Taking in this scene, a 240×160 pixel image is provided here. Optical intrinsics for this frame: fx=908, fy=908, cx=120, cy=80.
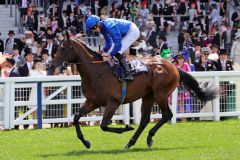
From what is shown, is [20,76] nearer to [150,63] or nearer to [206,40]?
[150,63]

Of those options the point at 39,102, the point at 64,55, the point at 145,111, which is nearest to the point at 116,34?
the point at 64,55

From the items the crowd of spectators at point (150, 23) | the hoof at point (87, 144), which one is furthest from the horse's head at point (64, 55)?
the crowd of spectators at point (150, 23)

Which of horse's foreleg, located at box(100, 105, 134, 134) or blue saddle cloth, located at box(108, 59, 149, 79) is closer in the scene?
horse's foreleg, located at box(100, 105, 134, 134)

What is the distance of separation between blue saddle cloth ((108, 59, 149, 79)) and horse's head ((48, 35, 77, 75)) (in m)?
0.63

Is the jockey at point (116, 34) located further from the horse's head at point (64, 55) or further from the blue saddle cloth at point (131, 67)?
the horse's head at point (64, 55)

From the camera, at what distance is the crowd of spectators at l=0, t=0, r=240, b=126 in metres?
26.2

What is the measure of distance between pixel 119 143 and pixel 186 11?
19327 millimetres

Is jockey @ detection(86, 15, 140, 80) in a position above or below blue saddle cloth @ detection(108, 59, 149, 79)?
above

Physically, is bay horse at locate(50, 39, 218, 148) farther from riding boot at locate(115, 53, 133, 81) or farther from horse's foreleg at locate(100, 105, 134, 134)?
riding boot at locate(115, 53, 133, 81)

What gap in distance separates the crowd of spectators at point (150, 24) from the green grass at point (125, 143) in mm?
6396

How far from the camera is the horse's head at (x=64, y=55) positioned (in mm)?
14250

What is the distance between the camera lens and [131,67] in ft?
48.2

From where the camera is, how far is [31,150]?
14211mm

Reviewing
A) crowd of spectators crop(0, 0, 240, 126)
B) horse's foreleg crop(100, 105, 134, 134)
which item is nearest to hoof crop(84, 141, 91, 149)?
horse's foreleg crop(100, 105, 134, 134)
